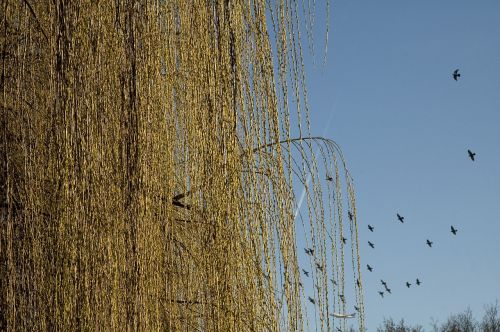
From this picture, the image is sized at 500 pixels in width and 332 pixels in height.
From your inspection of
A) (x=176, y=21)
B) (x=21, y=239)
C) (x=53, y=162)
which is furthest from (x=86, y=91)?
(x=21, y=239)

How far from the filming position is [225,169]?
Result: 1841 mm

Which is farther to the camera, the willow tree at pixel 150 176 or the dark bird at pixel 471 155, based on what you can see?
the dark bird at pixel 471 155

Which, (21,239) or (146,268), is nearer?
(146,268)

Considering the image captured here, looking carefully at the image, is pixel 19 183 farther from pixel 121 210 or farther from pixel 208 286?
→ pixel 208 286

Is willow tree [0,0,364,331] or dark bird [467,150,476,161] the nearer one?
willow tree [0,0,364,331]

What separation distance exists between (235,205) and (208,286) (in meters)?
0.21

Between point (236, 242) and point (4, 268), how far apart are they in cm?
73

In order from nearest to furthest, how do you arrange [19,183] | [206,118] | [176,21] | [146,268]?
[146,268] < [206,118] < [176,21] < [19,183]

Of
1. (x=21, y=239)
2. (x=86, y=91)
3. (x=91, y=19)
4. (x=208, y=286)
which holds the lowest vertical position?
(x=208, y=286)

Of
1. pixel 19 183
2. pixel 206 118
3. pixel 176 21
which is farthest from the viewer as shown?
pixel 19 183

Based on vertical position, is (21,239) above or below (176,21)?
below

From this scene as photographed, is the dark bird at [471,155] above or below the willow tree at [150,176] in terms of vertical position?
above

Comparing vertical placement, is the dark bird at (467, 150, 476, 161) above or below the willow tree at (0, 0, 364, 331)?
above

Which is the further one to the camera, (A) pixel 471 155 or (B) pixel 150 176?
(A) pixel 471 155
